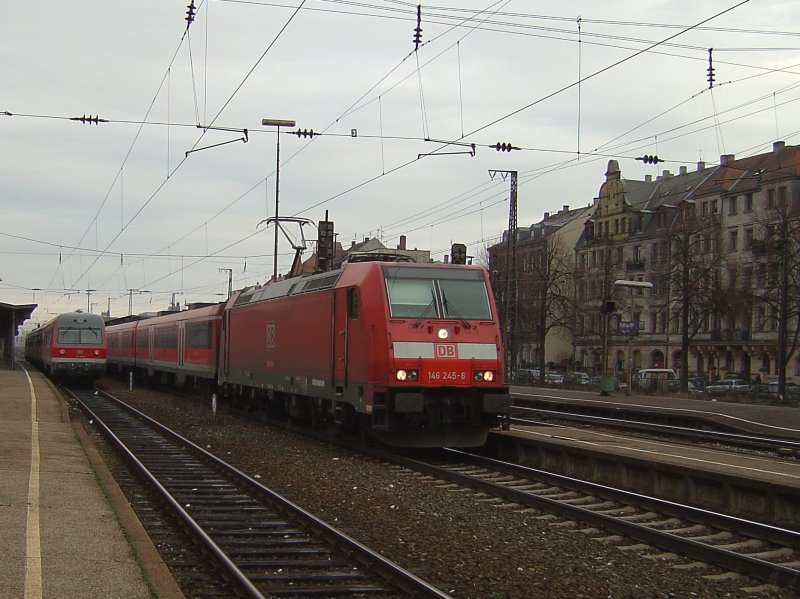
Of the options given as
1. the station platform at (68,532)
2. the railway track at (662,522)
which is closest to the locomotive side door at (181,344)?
the station platform at (68,532)

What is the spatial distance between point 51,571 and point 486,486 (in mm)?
6573

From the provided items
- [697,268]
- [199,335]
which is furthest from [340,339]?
[697,268]

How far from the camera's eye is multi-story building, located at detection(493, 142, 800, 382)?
38.3 metres

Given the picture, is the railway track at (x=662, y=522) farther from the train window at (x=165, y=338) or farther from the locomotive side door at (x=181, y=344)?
the train window at (x=165, y=338)

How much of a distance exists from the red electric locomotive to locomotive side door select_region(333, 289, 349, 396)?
25052 mm

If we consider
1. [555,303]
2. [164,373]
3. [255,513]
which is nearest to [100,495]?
[255,513]

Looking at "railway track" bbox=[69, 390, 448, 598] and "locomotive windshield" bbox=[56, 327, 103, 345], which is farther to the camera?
"locomotive windshield" bbox=[56, 327, 103, 345]

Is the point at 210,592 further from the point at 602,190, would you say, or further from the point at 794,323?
the point at 602,190

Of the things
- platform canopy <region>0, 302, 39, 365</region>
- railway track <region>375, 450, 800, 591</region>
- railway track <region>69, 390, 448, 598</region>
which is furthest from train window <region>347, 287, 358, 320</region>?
platform canopy <region>0, 302, 39, 365</region>

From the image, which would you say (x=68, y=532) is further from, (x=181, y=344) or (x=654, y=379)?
(x=654, y=379)

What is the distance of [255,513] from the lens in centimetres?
1104

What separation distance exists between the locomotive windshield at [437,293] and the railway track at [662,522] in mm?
2627

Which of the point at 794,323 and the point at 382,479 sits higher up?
the point at 794,323

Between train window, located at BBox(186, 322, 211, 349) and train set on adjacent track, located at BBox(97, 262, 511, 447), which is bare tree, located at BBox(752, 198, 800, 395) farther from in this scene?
train set on adjacent track, located at BBox(97, 262, 511, 447)
